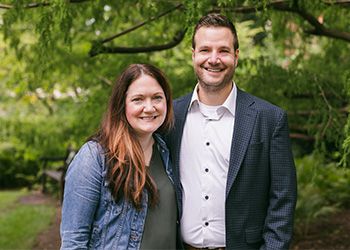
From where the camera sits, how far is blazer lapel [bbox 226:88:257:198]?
2623mm

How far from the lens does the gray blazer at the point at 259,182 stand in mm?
2635

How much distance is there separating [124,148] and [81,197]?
276 millimetres

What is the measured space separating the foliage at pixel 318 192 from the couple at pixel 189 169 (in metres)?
3.09

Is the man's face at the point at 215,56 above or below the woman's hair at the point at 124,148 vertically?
above

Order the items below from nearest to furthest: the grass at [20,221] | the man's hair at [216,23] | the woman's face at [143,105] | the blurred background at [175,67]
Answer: the woman's face at [143,105], the man's hair at [216,23], the blurred background at [175,67], the grass at [20,221]

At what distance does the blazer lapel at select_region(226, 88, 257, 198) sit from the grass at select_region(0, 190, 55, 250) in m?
4.51

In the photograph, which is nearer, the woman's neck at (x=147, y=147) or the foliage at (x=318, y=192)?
the woman's neck at (x=147, y=147)

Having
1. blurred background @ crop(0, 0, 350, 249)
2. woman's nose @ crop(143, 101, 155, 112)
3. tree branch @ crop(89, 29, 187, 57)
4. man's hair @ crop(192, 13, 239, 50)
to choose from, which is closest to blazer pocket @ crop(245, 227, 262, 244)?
blurred background @ crop(0, 0, 350, 249)

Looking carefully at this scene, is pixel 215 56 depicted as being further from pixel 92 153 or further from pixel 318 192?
pixel 318 192

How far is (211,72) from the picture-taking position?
8.82 feet

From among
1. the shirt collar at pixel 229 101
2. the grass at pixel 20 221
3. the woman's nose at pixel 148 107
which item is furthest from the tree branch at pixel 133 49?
the grass at pixel 20 221

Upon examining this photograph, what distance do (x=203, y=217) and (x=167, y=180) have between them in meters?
0.26

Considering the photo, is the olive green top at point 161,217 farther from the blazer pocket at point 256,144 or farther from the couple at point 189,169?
the blazer pocket at point 256,144

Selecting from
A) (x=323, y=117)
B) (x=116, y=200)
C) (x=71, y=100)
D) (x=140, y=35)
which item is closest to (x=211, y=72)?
(x=116, y=200)
